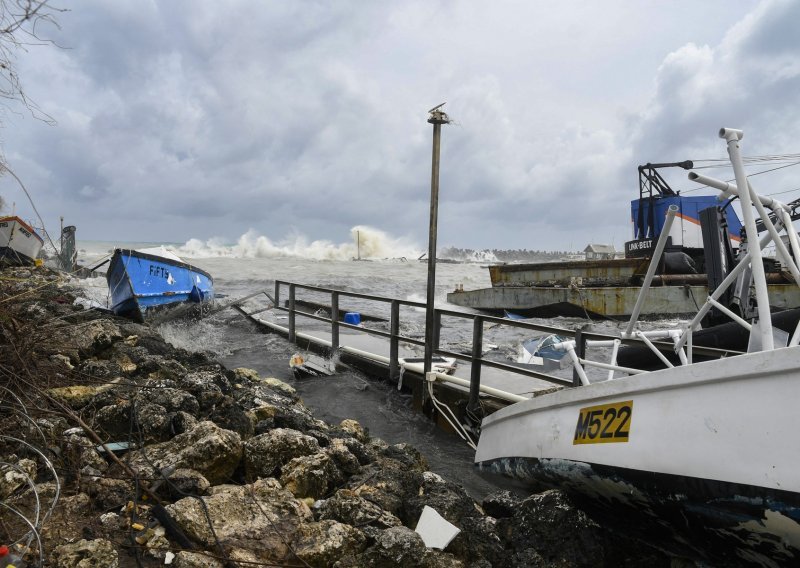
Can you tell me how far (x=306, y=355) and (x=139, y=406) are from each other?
4712mm

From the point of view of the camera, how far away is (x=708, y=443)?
2270 millimetres

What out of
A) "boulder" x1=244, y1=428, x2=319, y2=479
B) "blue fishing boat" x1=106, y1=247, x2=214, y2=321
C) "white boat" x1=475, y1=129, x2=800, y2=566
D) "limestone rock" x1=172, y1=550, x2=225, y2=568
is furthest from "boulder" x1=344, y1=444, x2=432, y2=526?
"blue fishing boat" x1=106, y1=247, x2=214, y2=321

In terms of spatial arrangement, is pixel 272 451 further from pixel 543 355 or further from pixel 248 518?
pixel 543 355

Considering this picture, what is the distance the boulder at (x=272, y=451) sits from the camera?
351cm

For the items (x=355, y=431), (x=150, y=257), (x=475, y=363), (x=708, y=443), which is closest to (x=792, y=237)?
(x=708, y=443)

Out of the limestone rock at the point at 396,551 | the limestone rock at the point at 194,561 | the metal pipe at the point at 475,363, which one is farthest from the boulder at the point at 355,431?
the limestone rock at the point at 194,561

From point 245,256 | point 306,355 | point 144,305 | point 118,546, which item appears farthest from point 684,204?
point 245,256

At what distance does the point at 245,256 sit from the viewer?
73.1 metres

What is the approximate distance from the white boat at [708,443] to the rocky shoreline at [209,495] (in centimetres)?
51

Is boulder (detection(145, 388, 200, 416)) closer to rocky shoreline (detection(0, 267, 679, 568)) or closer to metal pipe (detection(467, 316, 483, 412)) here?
rocky shoreline (detection(0, 267, 679, 568))

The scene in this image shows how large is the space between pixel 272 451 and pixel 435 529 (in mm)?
1200

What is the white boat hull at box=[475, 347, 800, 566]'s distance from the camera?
2061 millimetres

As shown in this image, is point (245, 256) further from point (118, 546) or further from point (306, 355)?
point (118, 546)

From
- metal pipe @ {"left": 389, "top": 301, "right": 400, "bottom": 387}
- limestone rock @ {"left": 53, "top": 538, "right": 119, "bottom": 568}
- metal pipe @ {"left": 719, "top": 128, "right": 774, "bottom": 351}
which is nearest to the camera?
limestone rock @ {"left": 53, "top": 538, "right": 119, "bottom": 568}
